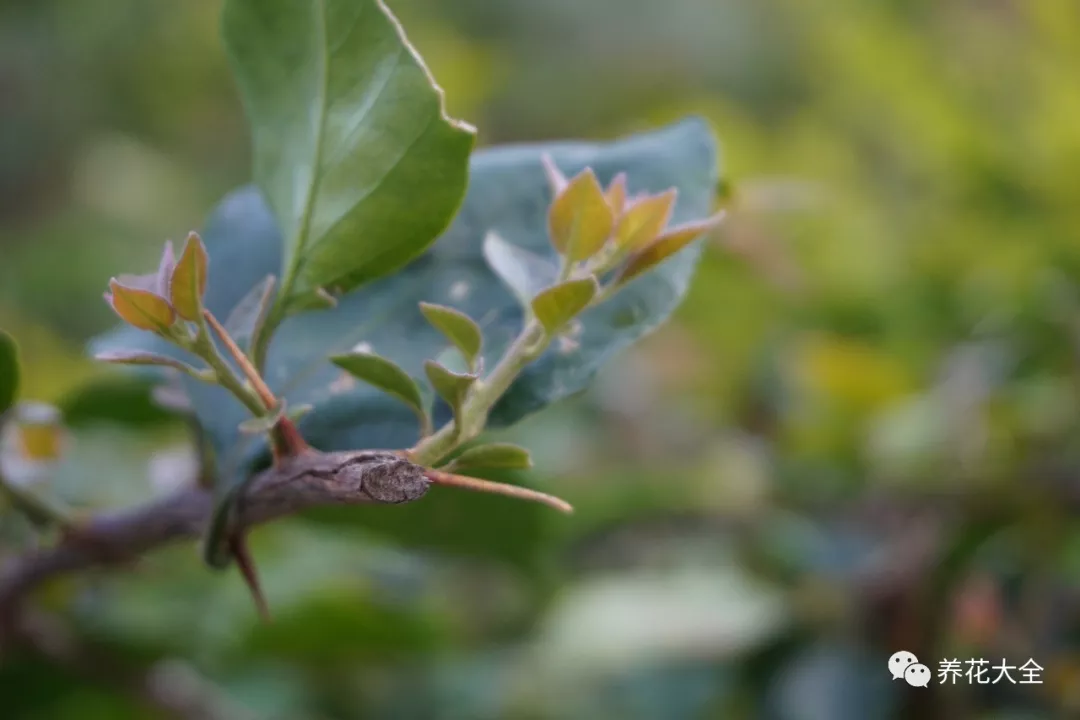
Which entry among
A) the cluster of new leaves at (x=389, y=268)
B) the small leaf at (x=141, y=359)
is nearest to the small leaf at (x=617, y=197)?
the cluster of new leaves at (x=389, y=268)

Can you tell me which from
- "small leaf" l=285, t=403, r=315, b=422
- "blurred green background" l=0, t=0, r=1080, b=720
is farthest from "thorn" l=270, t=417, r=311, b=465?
"blurred green background" l=0, t=0, r=1080, b=720

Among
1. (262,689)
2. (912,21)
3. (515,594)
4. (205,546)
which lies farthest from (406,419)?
(912,21)

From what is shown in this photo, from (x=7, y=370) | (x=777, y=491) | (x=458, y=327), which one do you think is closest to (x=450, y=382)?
(x=458, y=327)

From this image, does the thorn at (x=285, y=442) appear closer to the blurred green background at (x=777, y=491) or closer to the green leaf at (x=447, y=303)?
the green leaf at (x=447, y=303)

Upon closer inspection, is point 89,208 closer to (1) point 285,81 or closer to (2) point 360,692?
(2) point 360,692

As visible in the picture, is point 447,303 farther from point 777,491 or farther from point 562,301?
point 777,491

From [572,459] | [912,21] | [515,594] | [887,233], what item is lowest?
[515,594]
